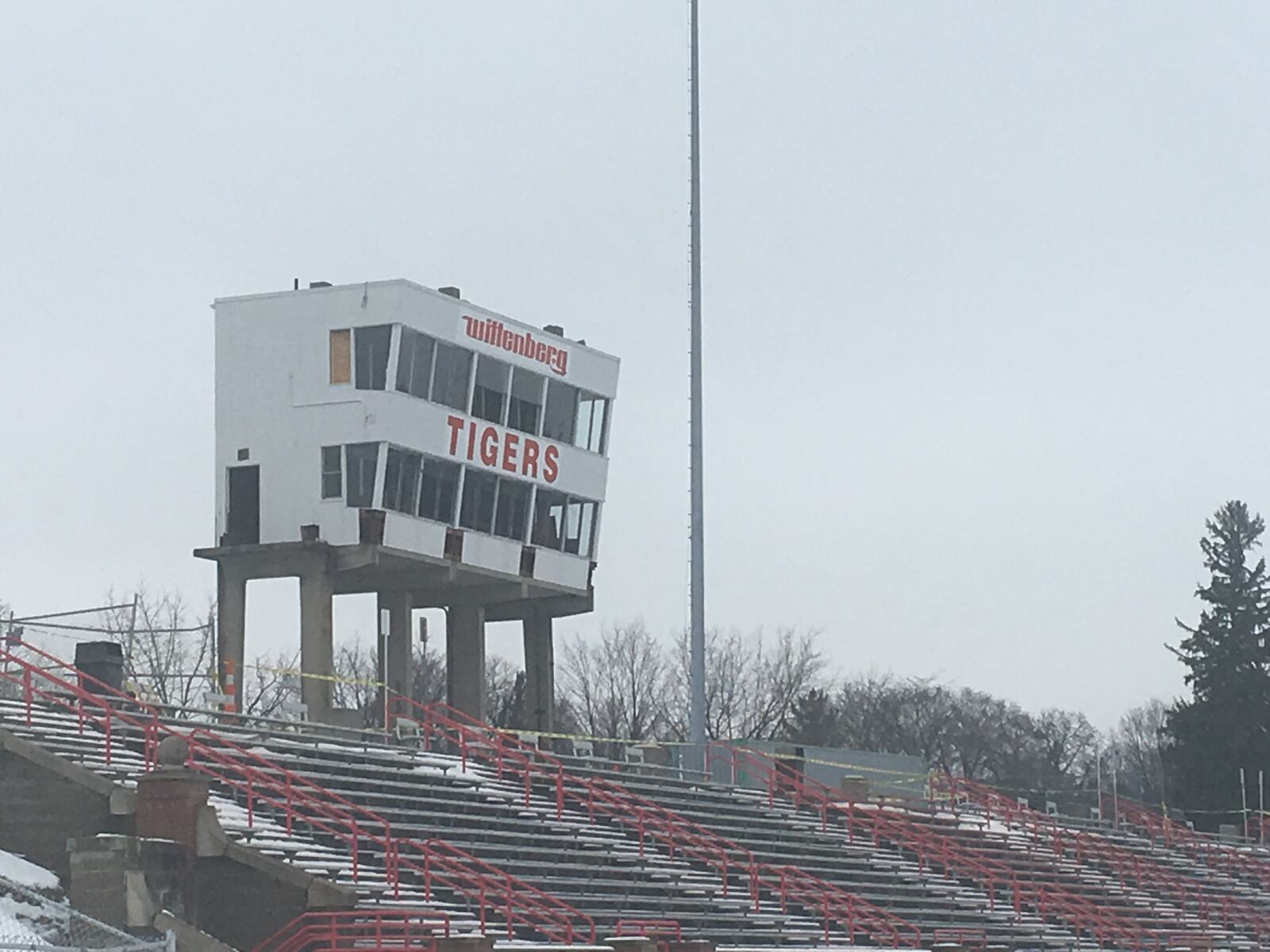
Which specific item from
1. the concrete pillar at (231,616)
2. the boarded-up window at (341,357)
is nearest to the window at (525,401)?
the boarded-up window at (341,357)

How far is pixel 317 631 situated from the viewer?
116ft

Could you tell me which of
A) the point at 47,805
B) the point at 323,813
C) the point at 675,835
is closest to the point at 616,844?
the point at 675,835

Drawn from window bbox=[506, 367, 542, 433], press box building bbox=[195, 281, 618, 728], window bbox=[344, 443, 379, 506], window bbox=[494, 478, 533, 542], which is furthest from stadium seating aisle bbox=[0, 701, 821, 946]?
window bbox=[506, 367, 542, 433]

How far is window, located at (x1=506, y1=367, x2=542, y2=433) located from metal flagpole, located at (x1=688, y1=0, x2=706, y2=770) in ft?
9.45

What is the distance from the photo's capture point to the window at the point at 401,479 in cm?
3634

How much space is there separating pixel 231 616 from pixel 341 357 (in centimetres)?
476

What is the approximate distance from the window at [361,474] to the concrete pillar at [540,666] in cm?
607

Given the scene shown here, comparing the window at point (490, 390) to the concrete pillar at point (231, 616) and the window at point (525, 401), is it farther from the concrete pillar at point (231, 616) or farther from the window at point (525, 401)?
the concrete pillar at point (231, 616)

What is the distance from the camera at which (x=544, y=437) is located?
4025 cm

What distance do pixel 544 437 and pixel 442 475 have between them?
3.11m

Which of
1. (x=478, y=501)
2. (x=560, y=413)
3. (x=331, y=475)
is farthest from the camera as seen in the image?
(x=560, y=413)

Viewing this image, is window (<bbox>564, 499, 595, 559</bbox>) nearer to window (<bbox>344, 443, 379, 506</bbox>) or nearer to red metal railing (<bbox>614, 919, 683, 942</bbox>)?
window (<bbox>344, 443, 379, 506</bbox>)

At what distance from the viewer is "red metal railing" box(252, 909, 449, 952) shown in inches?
806

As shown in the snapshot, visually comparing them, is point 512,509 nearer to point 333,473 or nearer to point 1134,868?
point 333,473
